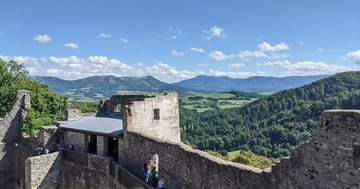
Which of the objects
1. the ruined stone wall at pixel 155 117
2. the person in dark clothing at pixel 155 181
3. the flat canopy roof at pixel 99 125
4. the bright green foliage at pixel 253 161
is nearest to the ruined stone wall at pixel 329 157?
the person in dark clothing at pixel 155 181

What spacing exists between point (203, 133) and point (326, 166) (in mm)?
90114

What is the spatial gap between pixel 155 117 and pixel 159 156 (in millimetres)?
5267

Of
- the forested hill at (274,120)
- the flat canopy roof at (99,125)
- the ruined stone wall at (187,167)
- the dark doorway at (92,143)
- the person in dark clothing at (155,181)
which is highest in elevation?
the flat canopy roof at (99,125)

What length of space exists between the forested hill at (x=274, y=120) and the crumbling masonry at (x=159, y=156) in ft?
176

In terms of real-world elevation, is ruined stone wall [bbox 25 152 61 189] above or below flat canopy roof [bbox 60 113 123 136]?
below

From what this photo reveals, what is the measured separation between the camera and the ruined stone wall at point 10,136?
87.9ft

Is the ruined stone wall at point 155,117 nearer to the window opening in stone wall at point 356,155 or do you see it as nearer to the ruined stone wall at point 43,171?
the ruined stone wall at point 43,171

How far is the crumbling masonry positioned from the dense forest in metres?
1.00

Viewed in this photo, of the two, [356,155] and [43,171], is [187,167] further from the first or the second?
[43,171]

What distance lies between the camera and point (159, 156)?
547 inches

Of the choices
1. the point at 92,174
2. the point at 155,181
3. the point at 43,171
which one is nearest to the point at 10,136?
the point at 43,171

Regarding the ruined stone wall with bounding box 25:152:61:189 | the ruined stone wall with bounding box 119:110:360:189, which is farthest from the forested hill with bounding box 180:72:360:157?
the ruined stone wall with bounding box 119:110:360:189

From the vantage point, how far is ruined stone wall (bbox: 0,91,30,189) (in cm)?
2680

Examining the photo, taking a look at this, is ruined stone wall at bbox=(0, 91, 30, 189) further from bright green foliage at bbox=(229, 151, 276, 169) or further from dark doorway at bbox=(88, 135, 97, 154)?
bright green foliage at bbox=(229, 151, 276, 169)
